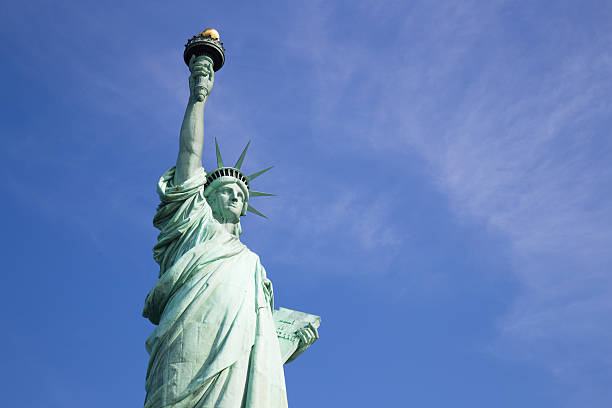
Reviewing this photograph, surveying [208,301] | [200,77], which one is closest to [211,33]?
[200,77]

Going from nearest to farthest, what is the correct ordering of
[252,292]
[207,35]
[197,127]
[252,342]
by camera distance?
[252,342] → [252,292] → [197,127] → [207,35]

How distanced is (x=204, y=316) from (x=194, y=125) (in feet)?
11.3

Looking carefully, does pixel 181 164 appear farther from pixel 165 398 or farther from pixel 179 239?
pixel 165 398

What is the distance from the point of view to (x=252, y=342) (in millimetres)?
10820

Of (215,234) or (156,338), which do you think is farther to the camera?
(215,234)

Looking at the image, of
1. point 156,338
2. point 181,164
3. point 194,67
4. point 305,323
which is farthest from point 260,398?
point 194,67

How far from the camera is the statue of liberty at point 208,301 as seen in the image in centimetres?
1009

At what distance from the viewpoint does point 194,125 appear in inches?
490

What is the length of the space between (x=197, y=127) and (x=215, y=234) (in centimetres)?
185

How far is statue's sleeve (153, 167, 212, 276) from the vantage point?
11.8 m

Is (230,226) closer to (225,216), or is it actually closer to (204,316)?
(225,216)

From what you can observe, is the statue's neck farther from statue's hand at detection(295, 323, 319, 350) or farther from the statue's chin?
statue's hand at detection(295, 323, 319, 350)

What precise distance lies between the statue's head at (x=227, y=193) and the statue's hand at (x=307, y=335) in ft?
6.78

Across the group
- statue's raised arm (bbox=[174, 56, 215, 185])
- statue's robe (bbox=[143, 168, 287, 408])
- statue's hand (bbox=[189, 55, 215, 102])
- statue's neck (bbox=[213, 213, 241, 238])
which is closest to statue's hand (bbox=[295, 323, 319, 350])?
statue's robe (bbox=[143, 168, 287, 408])
